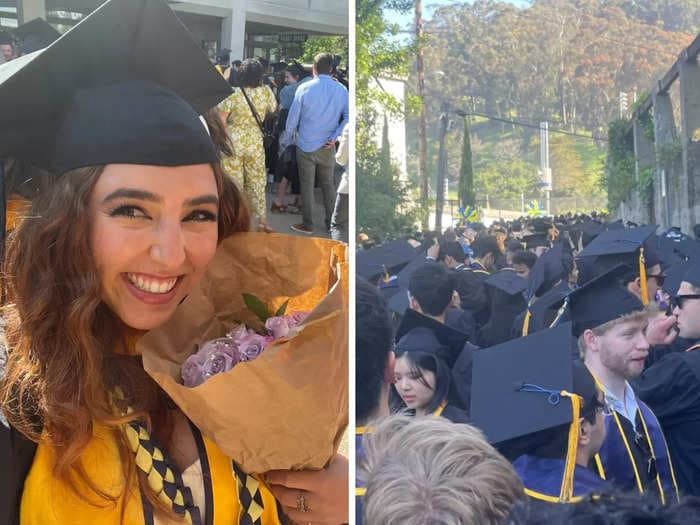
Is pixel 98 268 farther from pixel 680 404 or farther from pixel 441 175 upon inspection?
pixel 680 404

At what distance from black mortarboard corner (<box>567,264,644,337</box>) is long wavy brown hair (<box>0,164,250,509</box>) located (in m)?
0.89

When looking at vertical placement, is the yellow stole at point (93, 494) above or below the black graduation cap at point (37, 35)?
below

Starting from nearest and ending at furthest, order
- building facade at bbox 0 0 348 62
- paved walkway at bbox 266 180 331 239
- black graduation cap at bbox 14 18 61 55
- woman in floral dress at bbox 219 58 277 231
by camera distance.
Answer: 1. black graduation cap at bbox 14 18 61 55
2. building facade at bbox 0 0 348 62
3. woman in floral dress at bbox 219 58 277 231
4. paved walkway at bbox 266 180 331 239

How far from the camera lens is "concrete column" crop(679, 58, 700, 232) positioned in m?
1.47

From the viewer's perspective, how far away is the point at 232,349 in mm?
1473

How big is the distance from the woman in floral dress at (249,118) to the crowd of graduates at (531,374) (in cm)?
178

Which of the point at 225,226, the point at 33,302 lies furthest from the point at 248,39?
the point at 33,302

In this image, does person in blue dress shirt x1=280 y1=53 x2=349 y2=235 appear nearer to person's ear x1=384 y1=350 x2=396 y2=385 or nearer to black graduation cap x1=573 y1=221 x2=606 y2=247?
person's ear x1=384 y1=350 x2=396 y2=385

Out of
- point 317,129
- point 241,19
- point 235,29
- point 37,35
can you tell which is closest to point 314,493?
point 37,35

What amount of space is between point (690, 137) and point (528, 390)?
0.60 meters

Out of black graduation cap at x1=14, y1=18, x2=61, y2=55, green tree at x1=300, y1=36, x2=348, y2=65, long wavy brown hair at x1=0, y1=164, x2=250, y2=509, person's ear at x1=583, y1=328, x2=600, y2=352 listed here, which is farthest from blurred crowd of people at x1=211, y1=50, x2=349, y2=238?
person's ear at x1=583, y1=328, x2=600, y2=352

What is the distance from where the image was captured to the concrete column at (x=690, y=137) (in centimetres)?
147

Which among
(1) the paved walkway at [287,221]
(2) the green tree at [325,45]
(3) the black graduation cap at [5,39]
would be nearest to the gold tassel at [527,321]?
(3) the black graduation cap at [5,39]

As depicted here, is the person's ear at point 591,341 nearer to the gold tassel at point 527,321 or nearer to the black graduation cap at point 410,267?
the gold tassel at point 527,321
